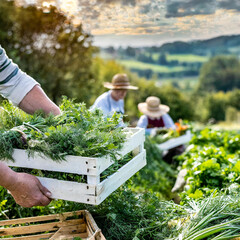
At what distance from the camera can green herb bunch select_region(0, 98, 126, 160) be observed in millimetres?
1513

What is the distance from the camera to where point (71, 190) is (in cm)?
158

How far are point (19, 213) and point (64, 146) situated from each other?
1.11 m

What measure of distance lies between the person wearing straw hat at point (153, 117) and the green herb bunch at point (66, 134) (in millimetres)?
3662

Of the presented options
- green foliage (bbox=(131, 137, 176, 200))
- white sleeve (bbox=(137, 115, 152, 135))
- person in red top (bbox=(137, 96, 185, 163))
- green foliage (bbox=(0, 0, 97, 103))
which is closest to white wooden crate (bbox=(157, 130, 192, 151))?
person in red top (bbox=(137, 96, 185, 163))

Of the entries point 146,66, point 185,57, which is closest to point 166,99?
point 146,66

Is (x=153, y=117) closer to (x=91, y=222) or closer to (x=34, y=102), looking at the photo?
(x=34, y=102)

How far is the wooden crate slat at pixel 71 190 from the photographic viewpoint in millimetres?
1533

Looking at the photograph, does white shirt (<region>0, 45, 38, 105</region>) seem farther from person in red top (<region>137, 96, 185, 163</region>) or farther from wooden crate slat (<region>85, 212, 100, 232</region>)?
person in red top (<region>137, 96, 185, 163</region>)

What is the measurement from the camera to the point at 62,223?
1895mm

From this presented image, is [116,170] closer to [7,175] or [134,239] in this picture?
[134,239]

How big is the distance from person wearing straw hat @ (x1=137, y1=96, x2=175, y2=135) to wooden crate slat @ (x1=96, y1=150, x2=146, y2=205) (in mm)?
3452

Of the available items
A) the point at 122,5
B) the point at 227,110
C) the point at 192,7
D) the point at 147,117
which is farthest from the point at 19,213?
the point at 227,110

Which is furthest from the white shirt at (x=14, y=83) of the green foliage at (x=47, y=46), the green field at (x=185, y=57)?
the green field at (x=185, y=57)

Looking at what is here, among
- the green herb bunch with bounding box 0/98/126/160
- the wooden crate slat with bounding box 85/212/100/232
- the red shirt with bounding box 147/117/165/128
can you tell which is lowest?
the red shirt with bounding box 147/117/165/128
